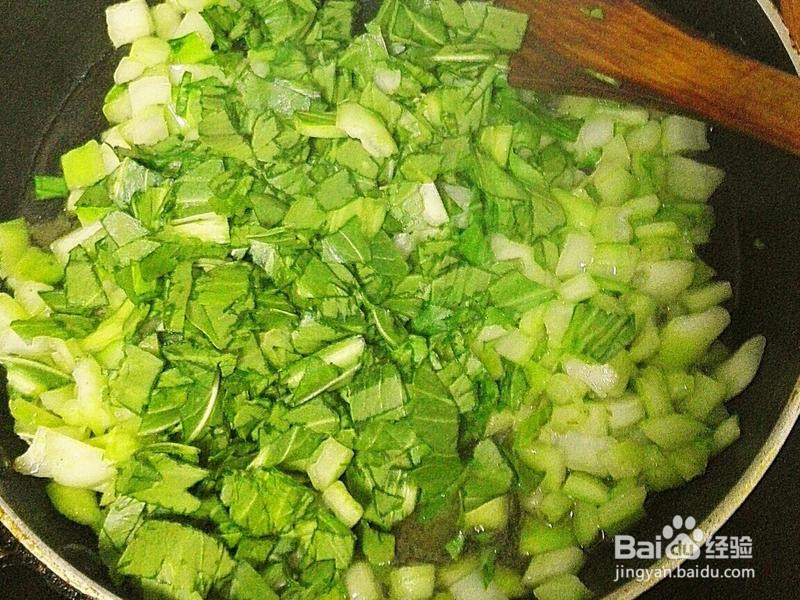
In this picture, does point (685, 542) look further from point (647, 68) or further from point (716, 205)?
point (647, 68)

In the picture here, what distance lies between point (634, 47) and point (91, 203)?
1.69m

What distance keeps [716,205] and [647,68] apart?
1.71ft

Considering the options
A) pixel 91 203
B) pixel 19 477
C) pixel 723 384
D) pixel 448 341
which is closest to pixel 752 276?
pixel 723 384

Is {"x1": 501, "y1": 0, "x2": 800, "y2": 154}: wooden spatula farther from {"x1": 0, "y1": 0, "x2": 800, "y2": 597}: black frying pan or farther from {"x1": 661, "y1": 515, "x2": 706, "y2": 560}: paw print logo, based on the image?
{"x1": 661, "y1": 515, "x2": 706, "y2": 560}: paw print logo

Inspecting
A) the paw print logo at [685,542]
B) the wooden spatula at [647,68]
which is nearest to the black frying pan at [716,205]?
the paw print logo at [685,542]

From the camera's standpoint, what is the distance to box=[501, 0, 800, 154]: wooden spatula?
1.94m

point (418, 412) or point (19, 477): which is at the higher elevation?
point (418, 412)

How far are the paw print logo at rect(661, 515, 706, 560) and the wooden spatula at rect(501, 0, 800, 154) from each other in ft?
3.47

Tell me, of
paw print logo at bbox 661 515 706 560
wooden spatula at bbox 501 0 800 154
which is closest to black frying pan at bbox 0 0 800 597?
paw print logo at bbox 661 515 706 560

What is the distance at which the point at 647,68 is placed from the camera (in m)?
2.09

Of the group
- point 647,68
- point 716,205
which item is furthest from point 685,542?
point 647,68

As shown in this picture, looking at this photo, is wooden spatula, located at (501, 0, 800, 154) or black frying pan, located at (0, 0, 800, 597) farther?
wooden spatula, located at (501, 0, 800, 154)

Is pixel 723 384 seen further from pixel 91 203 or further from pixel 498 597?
pixel 91 203

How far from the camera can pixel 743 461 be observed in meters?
1.87
